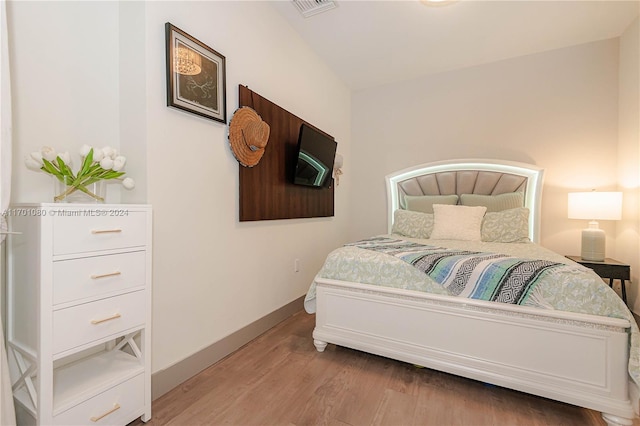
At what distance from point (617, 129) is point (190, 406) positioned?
4418mm

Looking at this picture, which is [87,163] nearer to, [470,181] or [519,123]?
[470,181]

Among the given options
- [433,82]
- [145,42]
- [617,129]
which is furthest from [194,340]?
[617,129]

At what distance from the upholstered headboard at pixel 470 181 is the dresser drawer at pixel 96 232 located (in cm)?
314

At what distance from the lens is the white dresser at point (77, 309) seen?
1084mm

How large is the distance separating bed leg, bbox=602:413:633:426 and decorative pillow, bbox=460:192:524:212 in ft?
6.95

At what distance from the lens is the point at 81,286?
1.17 meters

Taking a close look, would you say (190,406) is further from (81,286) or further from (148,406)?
(81,286)

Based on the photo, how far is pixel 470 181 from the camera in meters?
3.46

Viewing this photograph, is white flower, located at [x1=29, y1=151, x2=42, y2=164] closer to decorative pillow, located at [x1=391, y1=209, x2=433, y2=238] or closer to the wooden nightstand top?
decorative pillow, located at [x1=391, y1=209, x2=433, y2=238]

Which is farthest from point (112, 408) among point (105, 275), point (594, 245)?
point (594, 245)

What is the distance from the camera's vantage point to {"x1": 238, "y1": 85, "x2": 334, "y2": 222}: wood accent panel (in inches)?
86.7

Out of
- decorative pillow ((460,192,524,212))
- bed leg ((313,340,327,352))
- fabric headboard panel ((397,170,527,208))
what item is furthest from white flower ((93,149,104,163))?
decorative pillow ((460,192,524,212))

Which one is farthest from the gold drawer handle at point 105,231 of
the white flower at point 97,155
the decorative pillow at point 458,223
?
the decorative pillow at point 458,223

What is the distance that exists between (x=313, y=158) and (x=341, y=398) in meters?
2.07
